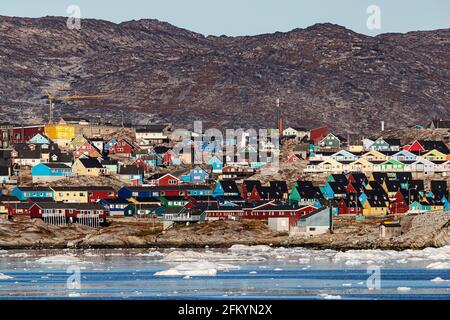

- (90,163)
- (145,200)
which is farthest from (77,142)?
(145,200)

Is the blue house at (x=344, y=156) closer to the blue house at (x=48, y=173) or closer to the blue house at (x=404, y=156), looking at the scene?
the blue house at (x=404, y=156)

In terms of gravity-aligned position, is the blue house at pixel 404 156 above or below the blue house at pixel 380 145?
below

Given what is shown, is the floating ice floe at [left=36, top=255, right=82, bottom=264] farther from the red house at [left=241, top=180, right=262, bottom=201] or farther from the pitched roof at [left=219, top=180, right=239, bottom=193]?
the pitched roof at [left=219, top=180, right=239, bottom=193]

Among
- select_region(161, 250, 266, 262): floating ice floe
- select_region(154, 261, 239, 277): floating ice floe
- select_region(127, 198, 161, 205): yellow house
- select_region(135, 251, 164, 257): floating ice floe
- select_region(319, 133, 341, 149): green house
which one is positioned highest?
select_region(319, 133, 341, 149): green house

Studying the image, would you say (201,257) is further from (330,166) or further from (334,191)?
(330,166)

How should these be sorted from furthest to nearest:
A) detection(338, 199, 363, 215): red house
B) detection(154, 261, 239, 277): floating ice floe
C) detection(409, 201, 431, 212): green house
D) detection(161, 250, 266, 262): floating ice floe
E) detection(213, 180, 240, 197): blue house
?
detection(213, 180, 240, 197): blue house, detection(409, 201, 431, 212): green house, detection(338, 199, 363, 215): red house, detection(161, 250, 266, 262): floating ice floe, detection(154, 261, 239, 277): floating ice floe


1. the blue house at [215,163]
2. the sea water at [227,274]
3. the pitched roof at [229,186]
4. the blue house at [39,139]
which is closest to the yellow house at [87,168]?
→ the blue house at [215,163]

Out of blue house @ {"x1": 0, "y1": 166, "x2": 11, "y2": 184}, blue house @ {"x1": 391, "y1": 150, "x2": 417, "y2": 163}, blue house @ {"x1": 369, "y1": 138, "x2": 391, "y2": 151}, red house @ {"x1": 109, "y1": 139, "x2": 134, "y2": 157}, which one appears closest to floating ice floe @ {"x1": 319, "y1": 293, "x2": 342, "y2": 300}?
blue house @ {"x1": 0, "y1": 166, "x2": 11, "y2": 184}
